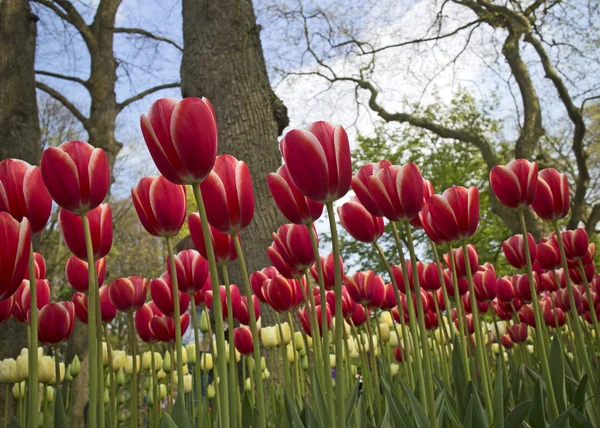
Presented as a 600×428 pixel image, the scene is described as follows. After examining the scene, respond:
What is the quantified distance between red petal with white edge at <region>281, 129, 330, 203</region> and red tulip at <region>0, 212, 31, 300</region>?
44 cm

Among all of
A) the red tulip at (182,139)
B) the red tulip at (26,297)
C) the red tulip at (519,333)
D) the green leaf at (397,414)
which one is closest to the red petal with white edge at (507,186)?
the green leaf at (397,414)

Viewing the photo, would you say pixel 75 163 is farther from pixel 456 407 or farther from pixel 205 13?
pixel 205 13

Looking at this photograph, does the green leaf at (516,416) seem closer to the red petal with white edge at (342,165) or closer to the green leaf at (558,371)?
the green leaf at (558,371)

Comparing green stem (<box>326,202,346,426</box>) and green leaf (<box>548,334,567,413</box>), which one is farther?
green leaf (<box>548,334,567,413</box>)

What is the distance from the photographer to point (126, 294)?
1.53 meters

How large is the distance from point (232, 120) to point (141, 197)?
3184 millimetres

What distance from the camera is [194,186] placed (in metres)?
0.85

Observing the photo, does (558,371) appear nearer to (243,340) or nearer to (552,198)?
(552,198)

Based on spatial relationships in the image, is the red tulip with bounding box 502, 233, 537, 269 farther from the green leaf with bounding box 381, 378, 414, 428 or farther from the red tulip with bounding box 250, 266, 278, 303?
the green leaf with bounding box 381, 378, 414, 428

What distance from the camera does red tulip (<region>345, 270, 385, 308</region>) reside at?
6.17 ft

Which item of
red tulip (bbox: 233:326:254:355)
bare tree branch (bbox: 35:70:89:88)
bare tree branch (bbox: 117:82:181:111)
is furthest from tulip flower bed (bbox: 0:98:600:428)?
bare tree branch (bbox: 117:82:181:111)

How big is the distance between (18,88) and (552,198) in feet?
16.0

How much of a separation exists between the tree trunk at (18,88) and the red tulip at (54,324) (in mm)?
3104

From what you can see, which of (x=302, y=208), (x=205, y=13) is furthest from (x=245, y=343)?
(x=205, y=13)
